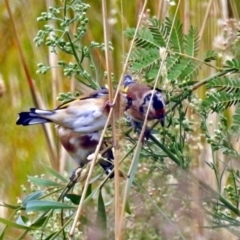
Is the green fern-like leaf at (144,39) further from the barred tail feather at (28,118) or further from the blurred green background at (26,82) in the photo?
the blurred green background at (26,82)

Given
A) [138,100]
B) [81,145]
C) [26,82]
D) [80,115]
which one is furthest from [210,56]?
[26,82]

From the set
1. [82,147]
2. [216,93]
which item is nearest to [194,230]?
[216,93]

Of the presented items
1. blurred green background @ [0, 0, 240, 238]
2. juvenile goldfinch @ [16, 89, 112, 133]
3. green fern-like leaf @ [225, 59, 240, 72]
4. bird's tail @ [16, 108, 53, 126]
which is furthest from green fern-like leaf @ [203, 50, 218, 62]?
blurred green background @ [0, 0, 240, 238]

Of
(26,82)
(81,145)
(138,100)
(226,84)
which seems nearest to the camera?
(226,84)

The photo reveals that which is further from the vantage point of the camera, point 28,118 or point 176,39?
point 28,118

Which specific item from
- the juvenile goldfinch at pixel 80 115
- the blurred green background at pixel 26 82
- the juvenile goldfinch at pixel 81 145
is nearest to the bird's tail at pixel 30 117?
the juvenile goldfinch at pixel 80 115

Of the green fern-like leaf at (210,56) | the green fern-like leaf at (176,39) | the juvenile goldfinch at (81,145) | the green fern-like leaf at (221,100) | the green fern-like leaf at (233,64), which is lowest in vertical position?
the juvenile goldfinch at (81,145)

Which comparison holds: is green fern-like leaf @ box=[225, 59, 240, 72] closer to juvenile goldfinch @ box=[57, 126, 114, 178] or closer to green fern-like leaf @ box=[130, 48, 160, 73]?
green fern-like leaf @ box=[130, 48, 160, 73]

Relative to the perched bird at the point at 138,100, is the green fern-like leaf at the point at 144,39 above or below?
above

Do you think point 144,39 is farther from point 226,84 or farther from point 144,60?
point 226,84

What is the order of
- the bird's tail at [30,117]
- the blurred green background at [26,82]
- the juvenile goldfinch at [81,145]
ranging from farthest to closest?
the blurred green background at [26,82]
the juvenile goldfinch at [81,145]
the bird's tail at [30,117]

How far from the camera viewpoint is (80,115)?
124 cm

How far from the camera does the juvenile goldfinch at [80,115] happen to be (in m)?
1.19

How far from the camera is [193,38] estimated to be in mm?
1069
